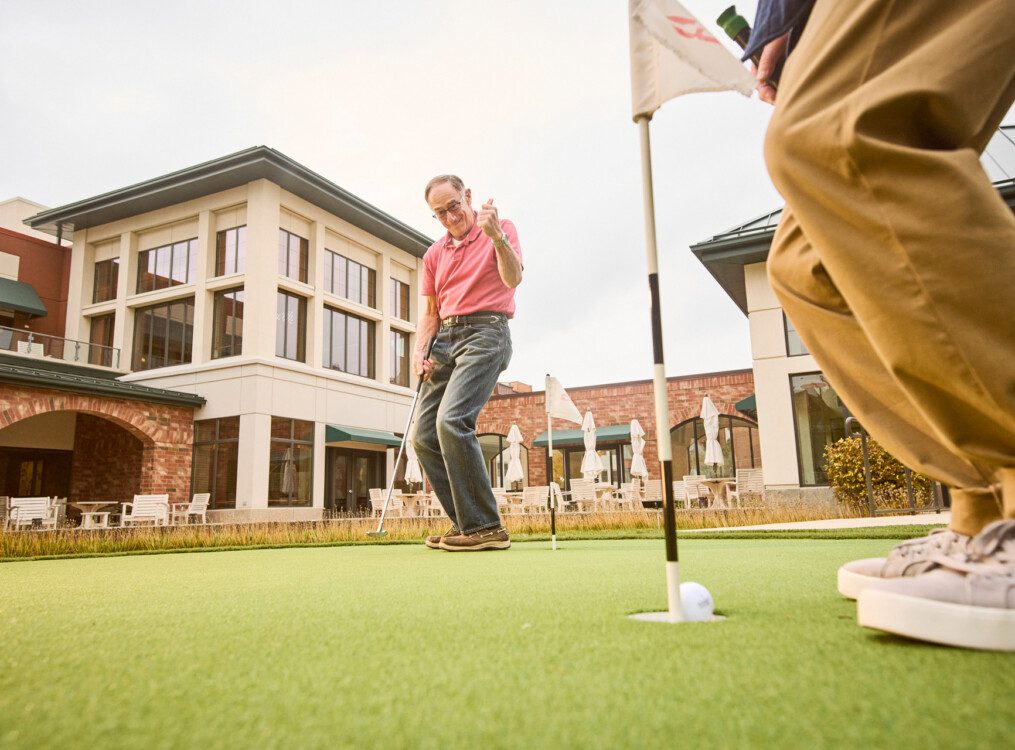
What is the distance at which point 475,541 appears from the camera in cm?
424

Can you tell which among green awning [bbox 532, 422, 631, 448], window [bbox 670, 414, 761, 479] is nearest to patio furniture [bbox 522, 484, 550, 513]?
green awning [bbox 532, 422, 631, 448]

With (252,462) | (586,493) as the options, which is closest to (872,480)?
(586,493)

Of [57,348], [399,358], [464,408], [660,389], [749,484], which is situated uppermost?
[399,358]

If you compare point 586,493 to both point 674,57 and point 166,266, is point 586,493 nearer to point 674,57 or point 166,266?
point 674,57

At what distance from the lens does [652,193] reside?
1692mm

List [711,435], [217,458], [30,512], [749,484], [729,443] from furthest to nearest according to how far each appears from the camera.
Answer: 1. [729,443]
2. [217,458]
3. [711,435]
4. [749,484]
5. [30,512]

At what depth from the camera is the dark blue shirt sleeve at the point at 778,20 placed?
1565 mm

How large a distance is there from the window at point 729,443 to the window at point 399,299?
11818 mm

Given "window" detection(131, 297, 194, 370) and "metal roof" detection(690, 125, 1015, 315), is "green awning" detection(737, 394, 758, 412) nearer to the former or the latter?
"metal roof" detection(690, 125, 1015, 315)

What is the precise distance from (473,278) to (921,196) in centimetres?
341

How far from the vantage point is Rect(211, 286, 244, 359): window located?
21.2 meters

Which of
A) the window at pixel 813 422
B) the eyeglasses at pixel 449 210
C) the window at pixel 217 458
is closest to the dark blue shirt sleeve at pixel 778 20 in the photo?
the eyeglasses at pixel 449 210

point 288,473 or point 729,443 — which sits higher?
point 729,443

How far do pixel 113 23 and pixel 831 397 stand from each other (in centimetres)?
2213
